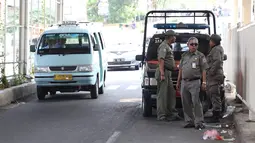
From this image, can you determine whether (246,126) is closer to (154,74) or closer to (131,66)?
(154,74)

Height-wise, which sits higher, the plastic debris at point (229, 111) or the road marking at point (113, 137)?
the plastic debris at point (229, 111)

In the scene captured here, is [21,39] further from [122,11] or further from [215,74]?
[122,11]

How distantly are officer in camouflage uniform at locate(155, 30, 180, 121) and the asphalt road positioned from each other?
1.25ft

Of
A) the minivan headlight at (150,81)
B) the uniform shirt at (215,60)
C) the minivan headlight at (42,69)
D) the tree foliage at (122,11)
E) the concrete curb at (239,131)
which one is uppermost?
the tree foliage at (122,11)

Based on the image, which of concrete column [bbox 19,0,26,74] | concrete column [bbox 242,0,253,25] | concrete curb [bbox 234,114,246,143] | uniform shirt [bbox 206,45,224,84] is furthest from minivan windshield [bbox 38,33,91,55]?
concrete column [bbox 242,0,253,25]

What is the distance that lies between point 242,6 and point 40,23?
10.3 metres

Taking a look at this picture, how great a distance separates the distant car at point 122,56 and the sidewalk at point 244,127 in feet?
61.6

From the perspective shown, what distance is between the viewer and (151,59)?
12.6 m

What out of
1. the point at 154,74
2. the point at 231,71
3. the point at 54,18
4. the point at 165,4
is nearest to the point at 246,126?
the point at 154,74

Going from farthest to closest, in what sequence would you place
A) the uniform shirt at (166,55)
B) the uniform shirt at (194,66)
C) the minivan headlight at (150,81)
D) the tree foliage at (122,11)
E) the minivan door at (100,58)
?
the tree foliage at (122,11) → the minivan door at (100,58) → the minivan headlight at (150,81) → the uniform shirt at (166,55) → the uniform shirt at (194,66)

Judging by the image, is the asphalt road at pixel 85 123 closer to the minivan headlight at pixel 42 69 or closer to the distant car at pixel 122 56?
the minivan headlight at pixel 42 69

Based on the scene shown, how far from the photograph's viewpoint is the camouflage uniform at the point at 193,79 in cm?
1059

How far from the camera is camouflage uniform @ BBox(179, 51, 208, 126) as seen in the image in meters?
10.6

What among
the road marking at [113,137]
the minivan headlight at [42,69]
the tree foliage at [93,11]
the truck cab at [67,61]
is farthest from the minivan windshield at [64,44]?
the tree foliage at [93,11]
